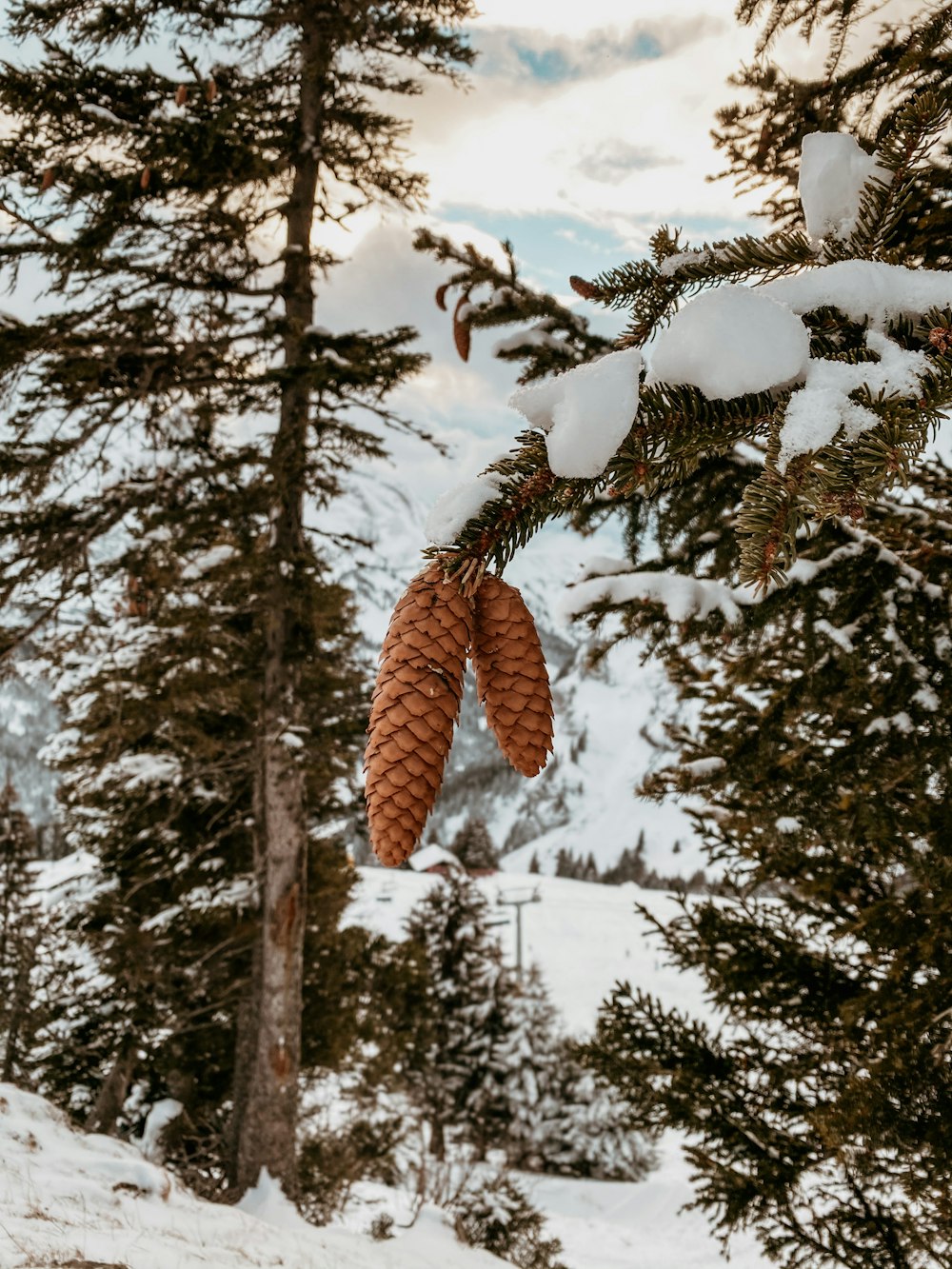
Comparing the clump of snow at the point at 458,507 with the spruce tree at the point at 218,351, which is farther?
the spruce tree at the point at 218,351

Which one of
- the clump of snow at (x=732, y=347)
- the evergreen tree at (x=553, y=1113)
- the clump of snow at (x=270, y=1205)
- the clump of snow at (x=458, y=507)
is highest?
the clump of snow at (x=732, y=347)

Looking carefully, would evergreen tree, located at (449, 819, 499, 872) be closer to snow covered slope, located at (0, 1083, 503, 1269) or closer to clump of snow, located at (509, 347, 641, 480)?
snow covered slope, located at (0, 1083, 503, 1269)

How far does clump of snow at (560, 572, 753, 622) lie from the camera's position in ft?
9.07

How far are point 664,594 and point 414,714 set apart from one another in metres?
2.05

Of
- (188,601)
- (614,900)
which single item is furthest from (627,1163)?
(614,900)

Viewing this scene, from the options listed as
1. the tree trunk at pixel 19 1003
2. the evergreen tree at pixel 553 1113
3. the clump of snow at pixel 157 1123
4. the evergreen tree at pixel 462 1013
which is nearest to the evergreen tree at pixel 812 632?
the clump of snow at pixel 157 1123

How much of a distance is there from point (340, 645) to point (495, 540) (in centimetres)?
1155

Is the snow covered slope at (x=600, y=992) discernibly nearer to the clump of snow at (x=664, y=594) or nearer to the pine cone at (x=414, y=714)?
the clump of snow at (x=664, y=594)

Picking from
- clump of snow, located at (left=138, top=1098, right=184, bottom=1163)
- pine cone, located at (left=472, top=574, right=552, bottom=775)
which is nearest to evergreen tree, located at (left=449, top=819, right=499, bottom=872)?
clump of snow, located at (left=138, top=1098, right=184, bottom=1163)

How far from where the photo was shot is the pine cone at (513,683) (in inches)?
39.9

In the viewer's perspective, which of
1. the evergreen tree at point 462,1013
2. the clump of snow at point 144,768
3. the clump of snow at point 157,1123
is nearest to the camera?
the clump of snow at point 144,768

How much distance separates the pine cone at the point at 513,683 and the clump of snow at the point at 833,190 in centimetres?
74

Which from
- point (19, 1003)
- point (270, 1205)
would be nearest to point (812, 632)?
point (270, 1205)

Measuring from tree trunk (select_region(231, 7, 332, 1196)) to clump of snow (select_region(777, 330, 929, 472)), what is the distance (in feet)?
23.5
